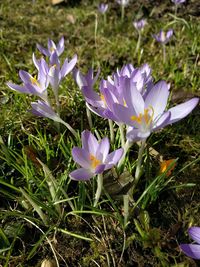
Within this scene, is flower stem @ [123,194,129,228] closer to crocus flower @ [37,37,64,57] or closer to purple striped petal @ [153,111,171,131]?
purple striped petal @ [153,111,171,131]

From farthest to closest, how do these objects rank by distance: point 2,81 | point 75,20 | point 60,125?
point 75,20 → point 2,81 → point 60,125

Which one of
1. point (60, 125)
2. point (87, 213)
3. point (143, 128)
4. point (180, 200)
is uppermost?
point (143, 128)

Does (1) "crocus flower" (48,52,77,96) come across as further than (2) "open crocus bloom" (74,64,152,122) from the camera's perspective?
Yes

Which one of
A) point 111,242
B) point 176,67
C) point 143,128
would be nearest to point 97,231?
point 111,242

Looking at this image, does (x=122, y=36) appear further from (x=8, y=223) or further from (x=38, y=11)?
(x=8, y=223)

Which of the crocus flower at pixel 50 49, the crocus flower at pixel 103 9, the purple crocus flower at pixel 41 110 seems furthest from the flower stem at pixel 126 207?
the crocus flower at pixel 103 9

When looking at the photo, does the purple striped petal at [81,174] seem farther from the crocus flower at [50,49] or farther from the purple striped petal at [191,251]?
the crocus flower at [50,49]

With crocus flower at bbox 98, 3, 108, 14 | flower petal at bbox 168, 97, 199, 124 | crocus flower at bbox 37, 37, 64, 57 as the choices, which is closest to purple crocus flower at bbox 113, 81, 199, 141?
A: flower petal at bbox 168, 97, 199, 124
